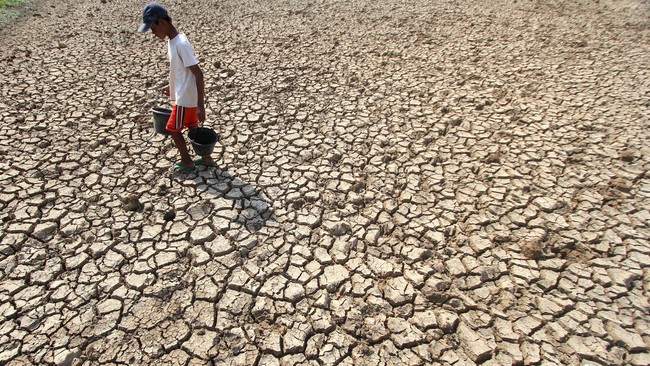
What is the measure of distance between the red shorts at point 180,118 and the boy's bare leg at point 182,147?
0.23ft

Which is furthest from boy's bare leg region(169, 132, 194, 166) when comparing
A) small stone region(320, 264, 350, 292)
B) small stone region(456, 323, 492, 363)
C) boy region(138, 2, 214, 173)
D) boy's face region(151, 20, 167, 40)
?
small stone region(456, 323, 492, 363)

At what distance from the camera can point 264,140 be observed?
13.3 feet

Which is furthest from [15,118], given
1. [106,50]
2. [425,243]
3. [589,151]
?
[589,151]

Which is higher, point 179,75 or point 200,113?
point 179,75

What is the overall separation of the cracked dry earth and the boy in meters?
0.52

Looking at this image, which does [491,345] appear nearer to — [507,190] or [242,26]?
[507,190]

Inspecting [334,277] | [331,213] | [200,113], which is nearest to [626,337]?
[334,277]

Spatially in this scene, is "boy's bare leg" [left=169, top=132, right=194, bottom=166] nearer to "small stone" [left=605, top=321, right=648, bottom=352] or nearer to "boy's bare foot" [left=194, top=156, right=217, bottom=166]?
"boy's bare foot" [left=194, top=156, right=217, bottom=166]

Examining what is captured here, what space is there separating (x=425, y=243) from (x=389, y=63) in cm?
380

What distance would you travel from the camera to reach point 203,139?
11.6 ft

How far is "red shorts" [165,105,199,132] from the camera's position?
3.16 meters

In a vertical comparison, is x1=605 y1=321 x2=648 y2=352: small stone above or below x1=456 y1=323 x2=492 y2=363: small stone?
above

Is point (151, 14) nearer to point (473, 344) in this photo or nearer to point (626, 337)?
point (473, 344)

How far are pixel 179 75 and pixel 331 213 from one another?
65.3 inches
